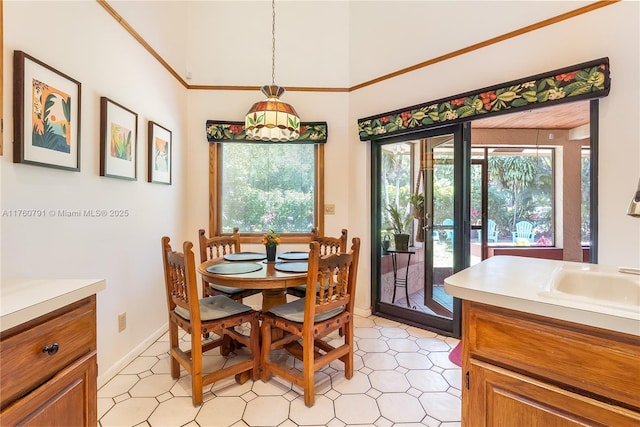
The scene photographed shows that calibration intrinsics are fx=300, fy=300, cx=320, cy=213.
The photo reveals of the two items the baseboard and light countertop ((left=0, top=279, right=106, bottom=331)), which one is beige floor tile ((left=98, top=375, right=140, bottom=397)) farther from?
light countertop ((left=0, top=279, right=106, bottom=331))

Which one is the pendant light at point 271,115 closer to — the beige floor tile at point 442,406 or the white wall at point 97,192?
the white wall at point 97,192

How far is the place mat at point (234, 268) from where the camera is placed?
202 centimetres

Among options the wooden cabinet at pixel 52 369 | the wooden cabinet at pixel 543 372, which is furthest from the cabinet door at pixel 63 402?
the wooden cabinet at pixel 543 372

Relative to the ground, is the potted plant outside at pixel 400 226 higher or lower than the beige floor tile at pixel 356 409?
higher

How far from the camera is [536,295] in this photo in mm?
928

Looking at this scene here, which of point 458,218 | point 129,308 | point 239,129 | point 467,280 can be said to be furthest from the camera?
point 239,129

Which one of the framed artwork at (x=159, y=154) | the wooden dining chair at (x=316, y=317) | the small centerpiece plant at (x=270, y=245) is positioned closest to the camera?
the wooden dining chair at (x=316, y=317)

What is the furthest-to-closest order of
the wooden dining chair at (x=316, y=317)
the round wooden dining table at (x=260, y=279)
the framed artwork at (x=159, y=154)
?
the framed artwork at (x=159, y=154) < the round wooden dining table at (x=260, y=279) < the wooden dining chair at (x=316, y=317)

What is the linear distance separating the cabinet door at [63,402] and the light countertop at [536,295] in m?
1.28

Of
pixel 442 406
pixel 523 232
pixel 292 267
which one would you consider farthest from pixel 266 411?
pixel 523 232

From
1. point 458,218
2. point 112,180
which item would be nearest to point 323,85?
point 458,218

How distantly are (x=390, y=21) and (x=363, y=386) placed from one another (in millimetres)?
3219

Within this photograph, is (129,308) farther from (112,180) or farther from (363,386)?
(363,386)

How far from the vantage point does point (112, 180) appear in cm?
208
